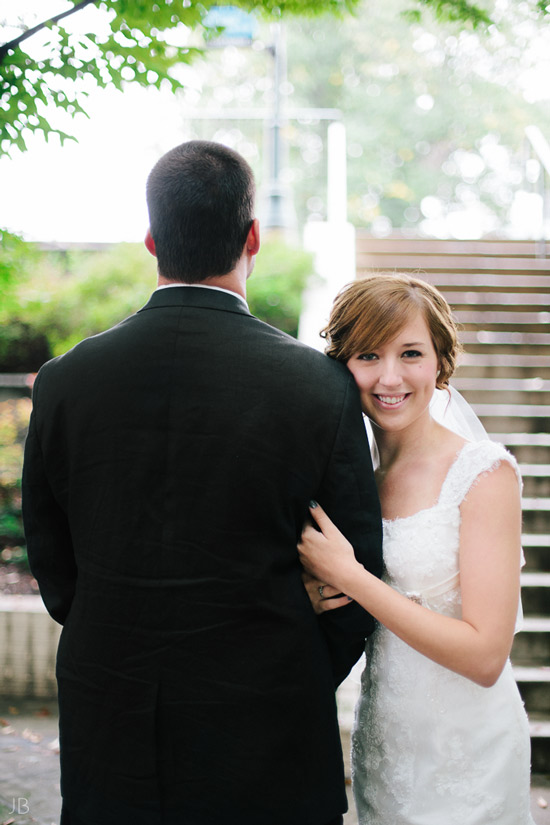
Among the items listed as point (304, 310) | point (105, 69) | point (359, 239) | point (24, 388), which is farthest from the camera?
point (359, 239)

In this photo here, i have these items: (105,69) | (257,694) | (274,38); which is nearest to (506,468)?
(257,694)

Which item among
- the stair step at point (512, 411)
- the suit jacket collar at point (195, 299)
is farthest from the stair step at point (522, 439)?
the suit jacket collar at point (195, 299)

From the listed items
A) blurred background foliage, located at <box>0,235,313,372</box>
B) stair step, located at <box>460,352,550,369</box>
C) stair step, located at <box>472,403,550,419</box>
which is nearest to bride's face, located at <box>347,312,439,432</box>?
stair step, located at <box>472,403,550,419</box>

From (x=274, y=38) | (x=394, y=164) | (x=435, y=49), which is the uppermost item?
(x=435, y=49)

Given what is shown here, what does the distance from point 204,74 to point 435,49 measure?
7046mm

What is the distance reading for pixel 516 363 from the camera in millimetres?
6219

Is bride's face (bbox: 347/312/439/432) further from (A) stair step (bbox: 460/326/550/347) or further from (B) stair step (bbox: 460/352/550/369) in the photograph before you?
(A) stair step (bbox: 460/326/550/347)

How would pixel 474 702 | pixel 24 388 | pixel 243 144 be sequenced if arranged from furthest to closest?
pixel 243 144 → pixel 24 388 → pixel 474 702

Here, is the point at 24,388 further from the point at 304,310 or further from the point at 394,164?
the point at 394,164

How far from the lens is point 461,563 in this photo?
1868 millimetres

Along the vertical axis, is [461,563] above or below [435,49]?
below

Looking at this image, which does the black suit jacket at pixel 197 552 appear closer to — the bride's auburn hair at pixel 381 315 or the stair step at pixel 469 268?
the bride's auburn hair at pixel 381 315

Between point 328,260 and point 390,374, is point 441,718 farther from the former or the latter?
point 328,260

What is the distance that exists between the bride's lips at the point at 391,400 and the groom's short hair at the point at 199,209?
635 millimetres
